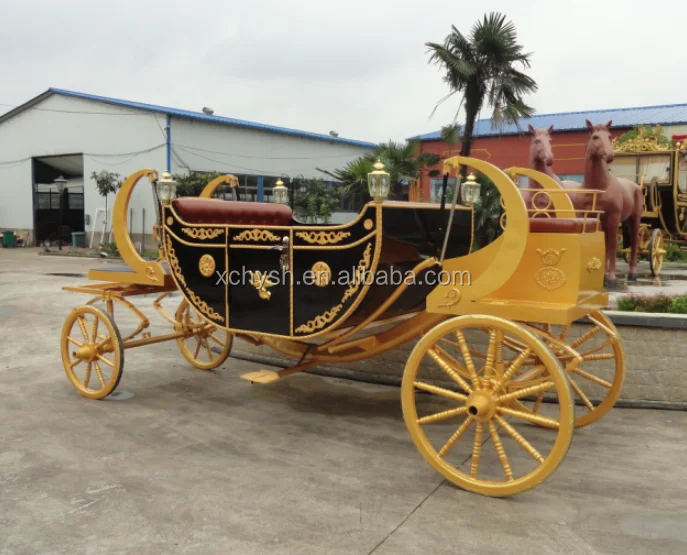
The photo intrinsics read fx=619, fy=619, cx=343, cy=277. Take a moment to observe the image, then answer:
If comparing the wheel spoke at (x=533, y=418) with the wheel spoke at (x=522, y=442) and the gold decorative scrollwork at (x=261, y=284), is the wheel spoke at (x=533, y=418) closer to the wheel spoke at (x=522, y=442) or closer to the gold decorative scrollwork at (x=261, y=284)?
the wheel spoke at (x=522, y=442)

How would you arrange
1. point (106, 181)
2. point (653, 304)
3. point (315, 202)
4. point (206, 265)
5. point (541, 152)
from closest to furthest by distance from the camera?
1. point (206, 265)
2. point (653, 304)
3. point (541, 152)
4. point (315, 202)
5. point (106, 181)

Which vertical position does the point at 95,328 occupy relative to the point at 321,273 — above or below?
below

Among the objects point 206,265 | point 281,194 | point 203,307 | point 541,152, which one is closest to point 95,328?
point 203,307

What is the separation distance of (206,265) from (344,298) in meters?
1.06

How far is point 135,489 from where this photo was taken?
121 inches

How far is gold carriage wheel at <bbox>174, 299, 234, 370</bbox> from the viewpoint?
5.27 metres

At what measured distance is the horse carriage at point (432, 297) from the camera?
3.01 metres

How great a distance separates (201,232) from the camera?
4039 mm

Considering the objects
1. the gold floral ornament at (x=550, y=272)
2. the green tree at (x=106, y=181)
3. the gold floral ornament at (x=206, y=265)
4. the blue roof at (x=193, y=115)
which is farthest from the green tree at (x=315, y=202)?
the gold floral ornament at (x=550, y=272)

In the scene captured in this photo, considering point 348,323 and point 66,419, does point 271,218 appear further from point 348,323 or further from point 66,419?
point 66,419

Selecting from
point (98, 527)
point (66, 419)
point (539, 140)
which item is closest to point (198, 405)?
point (66, 419)

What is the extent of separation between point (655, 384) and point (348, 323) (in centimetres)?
231

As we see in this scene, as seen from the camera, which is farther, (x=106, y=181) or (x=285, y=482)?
(x=106, y=181)

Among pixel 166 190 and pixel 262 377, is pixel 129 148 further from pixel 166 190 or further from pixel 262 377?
pixel 262 377
